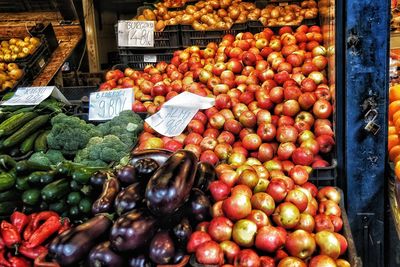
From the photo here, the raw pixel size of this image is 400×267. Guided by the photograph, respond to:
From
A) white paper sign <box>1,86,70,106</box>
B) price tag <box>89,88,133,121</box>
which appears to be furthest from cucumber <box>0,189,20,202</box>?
white paper sign <box>1,86,70,106</box>

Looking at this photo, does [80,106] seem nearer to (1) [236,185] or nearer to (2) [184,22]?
(2) [184,22]

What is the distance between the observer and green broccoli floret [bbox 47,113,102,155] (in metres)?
3.34

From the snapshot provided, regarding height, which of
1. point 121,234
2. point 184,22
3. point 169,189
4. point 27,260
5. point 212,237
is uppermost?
point 184,22

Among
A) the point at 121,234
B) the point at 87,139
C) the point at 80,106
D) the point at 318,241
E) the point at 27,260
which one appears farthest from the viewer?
the point at 80,106

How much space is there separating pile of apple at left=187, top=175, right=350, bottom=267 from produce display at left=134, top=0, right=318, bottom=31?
2397 mm

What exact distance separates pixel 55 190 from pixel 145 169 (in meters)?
Result: 0.59

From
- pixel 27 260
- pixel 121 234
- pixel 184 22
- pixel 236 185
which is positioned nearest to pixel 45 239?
pixel 27 260

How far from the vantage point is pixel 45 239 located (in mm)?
2236

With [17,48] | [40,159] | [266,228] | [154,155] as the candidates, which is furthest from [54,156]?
[17,48]

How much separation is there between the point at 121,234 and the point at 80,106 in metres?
2.51

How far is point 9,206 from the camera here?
255 cm

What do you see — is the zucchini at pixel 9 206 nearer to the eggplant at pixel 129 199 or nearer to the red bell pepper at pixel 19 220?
the red bell pepper at pixel 19 220

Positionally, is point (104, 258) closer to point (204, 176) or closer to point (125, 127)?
point (204, 176)

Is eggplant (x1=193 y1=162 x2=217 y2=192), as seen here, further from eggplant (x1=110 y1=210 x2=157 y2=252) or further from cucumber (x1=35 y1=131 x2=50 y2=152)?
cucumber (x1=35 y1=131 x2=50 y2=152)
